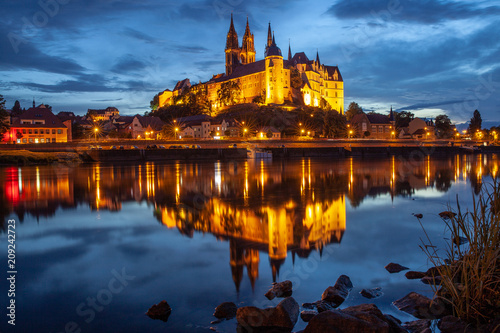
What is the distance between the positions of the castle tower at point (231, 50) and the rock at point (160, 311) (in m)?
161

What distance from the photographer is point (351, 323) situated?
509 centimetres

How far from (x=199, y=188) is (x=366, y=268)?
15674 millimetres

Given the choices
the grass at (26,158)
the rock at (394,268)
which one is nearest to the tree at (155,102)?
the grass at (26,158)

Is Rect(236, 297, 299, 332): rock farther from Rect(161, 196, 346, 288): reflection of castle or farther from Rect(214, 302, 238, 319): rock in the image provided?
Rect(161, 196, 346, 288): reflection of castle

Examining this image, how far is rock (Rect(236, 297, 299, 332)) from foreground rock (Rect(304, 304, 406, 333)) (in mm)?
527

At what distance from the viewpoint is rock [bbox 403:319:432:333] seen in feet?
18.2

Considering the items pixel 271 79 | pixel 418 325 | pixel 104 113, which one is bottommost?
pixel 418 325

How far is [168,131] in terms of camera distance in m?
106

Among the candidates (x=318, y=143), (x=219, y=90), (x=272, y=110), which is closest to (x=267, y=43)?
(x=219, y=90)

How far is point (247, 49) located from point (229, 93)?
116ft

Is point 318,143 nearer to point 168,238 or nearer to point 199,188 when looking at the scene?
point 199,188

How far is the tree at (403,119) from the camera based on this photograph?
139625 mm

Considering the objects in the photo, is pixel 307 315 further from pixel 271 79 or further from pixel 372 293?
pixel 271 79

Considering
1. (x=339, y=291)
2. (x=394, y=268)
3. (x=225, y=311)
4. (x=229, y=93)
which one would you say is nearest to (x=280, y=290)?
(x=339, y=291)
